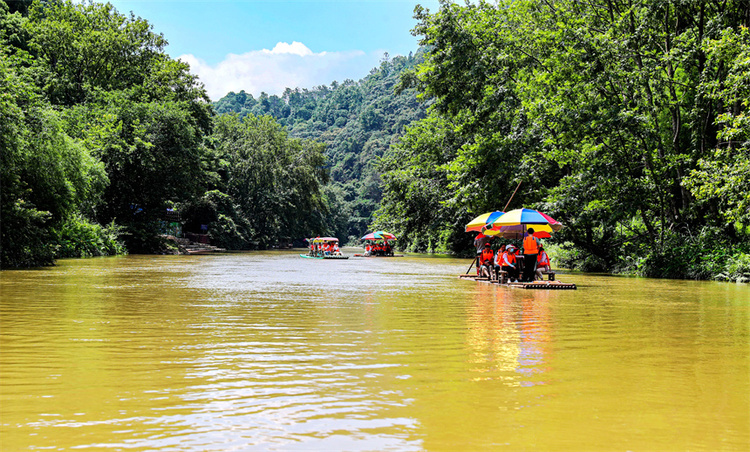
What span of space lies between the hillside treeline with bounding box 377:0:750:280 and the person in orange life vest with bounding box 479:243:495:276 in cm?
532

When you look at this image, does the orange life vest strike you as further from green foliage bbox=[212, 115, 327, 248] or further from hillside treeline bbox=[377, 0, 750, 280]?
green foliage bbox=[212, 115, 327, 248]

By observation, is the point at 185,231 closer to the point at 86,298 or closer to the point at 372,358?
the point at 86,298

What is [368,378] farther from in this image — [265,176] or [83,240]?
[265,176]

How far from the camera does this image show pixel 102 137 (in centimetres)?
4500

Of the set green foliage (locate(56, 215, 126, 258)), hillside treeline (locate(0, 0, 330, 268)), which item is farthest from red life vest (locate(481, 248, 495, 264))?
green foliage (locate(56, 215, 126, 258))

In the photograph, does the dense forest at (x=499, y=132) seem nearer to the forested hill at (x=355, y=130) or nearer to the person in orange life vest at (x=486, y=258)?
the person in orange life vest at (x=486, y=258)

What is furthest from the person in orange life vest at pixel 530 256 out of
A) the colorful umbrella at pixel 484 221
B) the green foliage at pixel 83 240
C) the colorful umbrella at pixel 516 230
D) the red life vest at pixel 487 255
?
the green foliage at pixel 83 240

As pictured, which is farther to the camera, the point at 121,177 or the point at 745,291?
the point at 121,177

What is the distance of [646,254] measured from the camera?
26.8 meters

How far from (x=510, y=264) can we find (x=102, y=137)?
3389 centimetres

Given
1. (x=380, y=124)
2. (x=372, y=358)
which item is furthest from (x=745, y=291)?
(x=380, y=124)

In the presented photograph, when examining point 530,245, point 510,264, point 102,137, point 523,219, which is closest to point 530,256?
point 530,245

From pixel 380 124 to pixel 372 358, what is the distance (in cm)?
14895

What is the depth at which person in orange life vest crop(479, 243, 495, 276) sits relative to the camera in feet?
74.6
